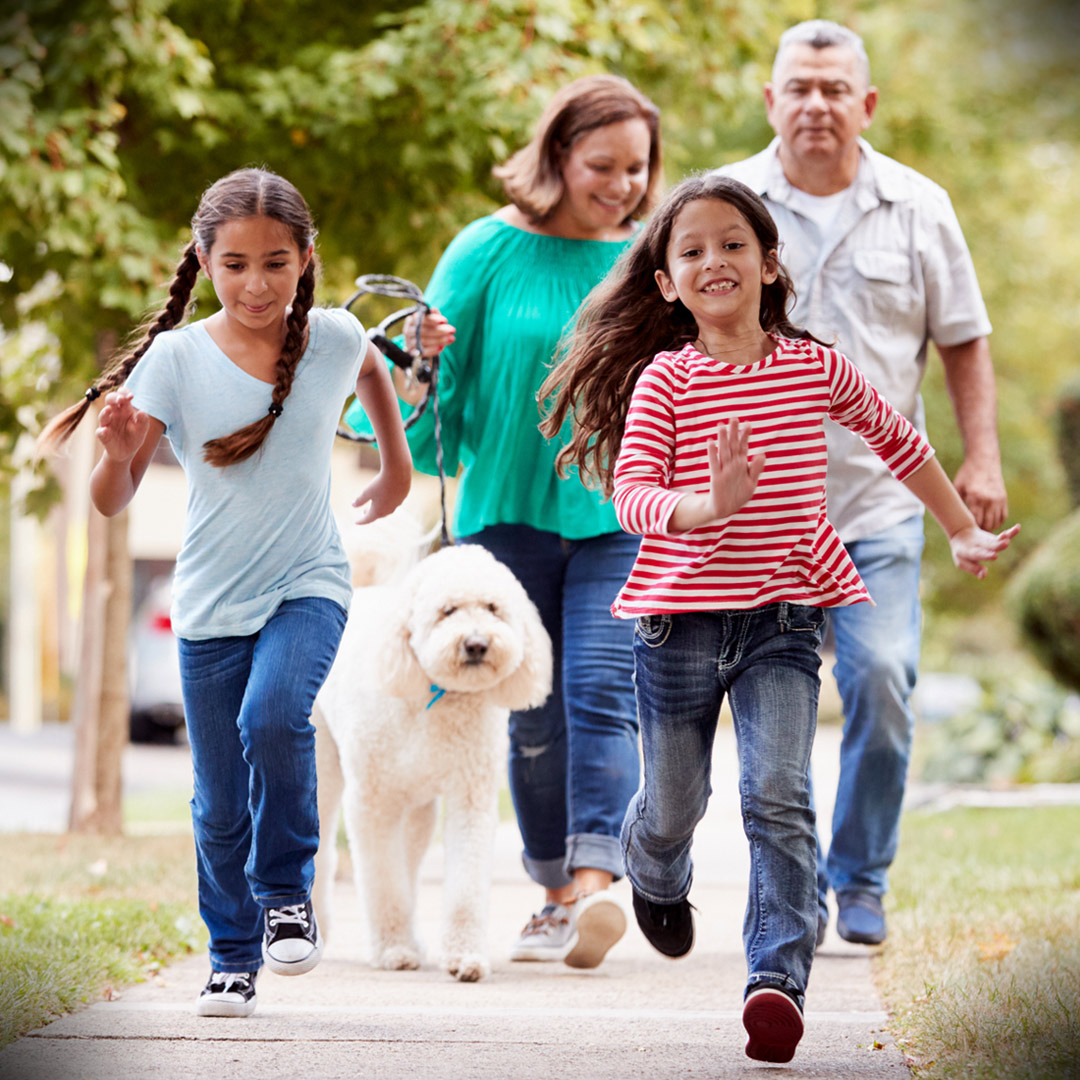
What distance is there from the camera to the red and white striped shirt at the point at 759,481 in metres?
3.11

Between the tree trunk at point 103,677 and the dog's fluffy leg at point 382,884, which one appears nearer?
the dog's fluffy leg at point 382,884

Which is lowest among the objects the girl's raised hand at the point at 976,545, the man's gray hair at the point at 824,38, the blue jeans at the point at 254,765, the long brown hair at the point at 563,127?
the blue jeans at the point at 254,765

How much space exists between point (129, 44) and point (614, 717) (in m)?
3.75

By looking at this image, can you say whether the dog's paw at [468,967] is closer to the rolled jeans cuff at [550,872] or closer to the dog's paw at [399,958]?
the dog's paw at [399,958]

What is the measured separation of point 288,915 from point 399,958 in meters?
1.14

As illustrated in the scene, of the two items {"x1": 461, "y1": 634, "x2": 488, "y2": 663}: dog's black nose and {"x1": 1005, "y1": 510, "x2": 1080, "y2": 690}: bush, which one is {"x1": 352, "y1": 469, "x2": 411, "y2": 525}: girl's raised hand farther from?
{"x1": 1005, "y1": 510, "x2": 1080, "y2": 690}: bush

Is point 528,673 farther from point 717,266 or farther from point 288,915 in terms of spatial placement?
point 717,266

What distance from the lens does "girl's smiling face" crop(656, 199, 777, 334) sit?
10.7 feet

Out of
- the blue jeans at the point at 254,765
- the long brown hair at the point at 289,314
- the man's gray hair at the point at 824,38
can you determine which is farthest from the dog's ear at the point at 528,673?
the man's gray hair at the point at 824,38

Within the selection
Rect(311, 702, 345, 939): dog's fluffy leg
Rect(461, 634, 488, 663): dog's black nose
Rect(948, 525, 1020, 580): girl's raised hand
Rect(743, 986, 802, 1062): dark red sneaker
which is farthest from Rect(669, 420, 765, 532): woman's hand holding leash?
Rect(311, 702, 345, 939): dog's fluffy leg

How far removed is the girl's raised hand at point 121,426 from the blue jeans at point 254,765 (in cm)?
48

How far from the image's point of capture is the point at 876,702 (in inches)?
178

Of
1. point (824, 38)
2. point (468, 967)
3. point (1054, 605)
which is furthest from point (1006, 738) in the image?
point (468, 967)

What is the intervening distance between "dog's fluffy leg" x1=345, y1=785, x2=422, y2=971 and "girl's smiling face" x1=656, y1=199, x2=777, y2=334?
186 cm
